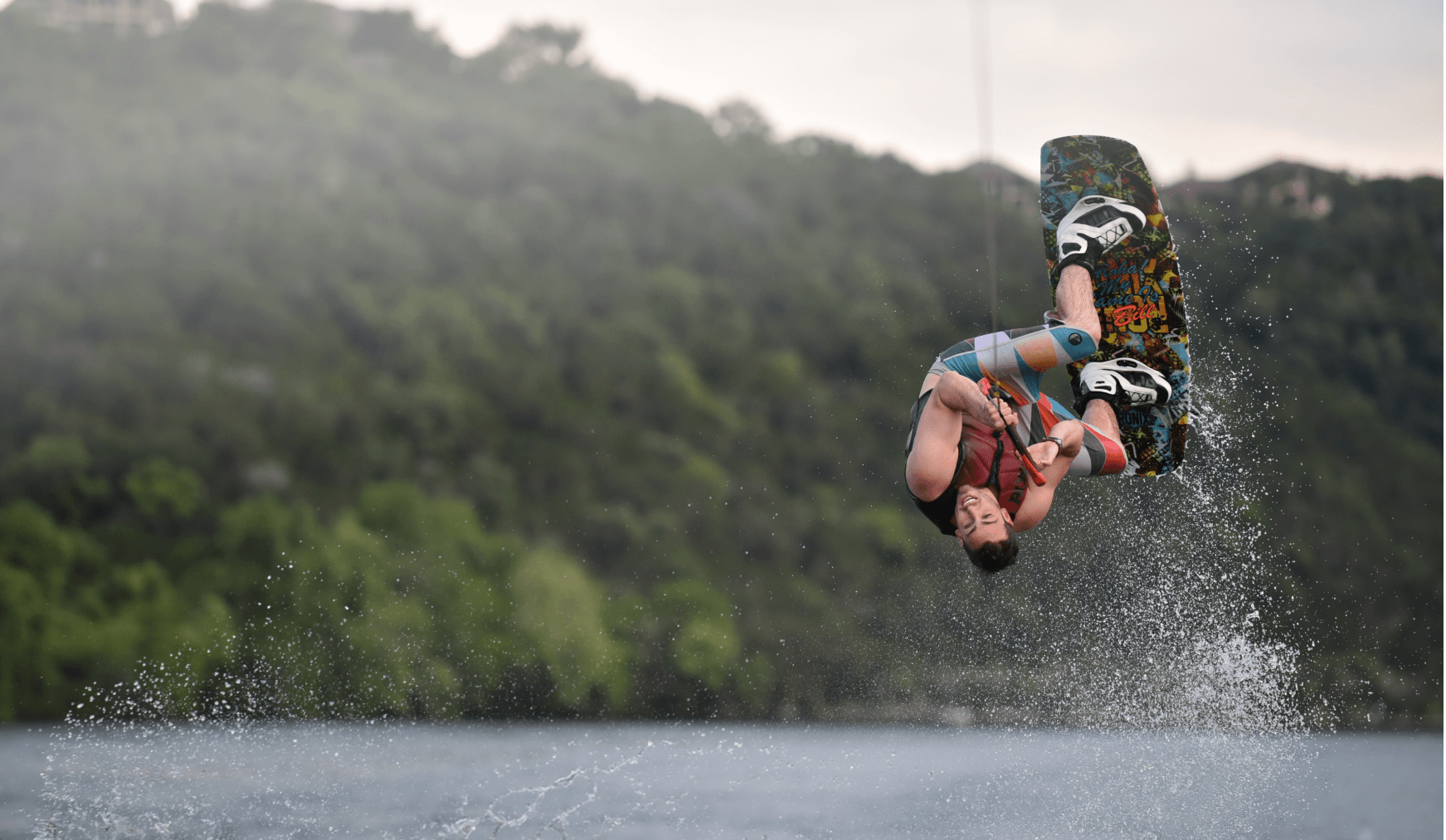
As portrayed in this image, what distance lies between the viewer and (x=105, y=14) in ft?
260

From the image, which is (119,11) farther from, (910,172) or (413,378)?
(910,172)

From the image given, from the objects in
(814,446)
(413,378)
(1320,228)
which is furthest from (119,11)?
(1320,228)

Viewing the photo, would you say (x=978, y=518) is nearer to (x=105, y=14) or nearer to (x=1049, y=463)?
(x=1049, y=463)

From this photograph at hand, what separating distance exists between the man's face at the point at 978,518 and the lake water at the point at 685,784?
414 inches

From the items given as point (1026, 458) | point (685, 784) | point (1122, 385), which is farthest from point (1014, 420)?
point (685, 784)

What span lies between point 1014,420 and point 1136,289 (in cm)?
186

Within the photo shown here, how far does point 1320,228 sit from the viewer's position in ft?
157

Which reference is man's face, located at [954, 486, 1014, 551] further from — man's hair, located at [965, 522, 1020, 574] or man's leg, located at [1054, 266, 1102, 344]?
man's leg, located at [1054, 266, 1102, 344]

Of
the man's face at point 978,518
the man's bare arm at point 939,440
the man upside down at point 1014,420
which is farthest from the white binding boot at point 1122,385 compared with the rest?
the man's face at point 978,518

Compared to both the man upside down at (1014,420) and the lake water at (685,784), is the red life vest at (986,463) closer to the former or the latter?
the man upside down at (1014,420)

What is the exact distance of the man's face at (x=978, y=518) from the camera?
19.6 ft

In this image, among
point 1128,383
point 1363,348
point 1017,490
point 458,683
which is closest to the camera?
point 1017,490

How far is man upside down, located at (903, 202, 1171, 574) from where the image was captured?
6020 millimetres

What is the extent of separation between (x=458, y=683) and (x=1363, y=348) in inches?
1414
